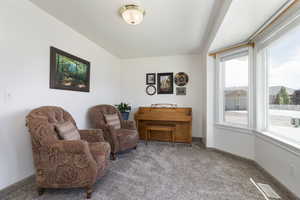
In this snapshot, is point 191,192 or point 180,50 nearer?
point 191,192

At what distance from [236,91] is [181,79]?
5.06 feet

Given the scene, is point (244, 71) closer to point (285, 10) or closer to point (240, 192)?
point (285, 10)

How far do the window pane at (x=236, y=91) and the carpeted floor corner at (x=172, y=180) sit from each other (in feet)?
2.73

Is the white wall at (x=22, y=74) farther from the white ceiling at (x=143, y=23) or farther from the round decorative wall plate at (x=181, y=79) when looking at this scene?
the round decorative wall plate at (x=181, y=79)

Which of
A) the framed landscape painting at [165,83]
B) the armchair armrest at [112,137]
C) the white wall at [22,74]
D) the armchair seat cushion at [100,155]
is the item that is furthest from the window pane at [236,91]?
the white wall at [22,74]

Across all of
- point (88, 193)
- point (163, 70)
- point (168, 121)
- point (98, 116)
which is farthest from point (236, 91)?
point (88, 193)

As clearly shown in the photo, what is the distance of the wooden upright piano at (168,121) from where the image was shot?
3461 mm

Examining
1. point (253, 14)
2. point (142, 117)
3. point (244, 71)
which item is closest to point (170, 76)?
point (142, 117)

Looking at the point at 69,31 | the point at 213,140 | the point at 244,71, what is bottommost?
the point at 213,140

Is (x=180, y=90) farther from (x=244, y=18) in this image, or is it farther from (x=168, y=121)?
(x=244, y=18)

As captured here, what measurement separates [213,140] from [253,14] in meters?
2.50

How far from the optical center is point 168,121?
12.0 ft

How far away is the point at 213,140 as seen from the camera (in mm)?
3166

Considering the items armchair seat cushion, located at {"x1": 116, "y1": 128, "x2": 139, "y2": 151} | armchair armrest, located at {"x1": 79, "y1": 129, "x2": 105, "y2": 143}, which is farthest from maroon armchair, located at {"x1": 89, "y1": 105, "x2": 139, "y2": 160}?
armchair armrest, located at {"x1": 79, "y1": 129, "x2": 105, "y2": 143}
